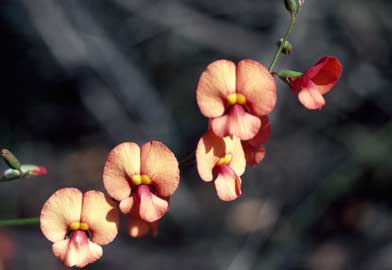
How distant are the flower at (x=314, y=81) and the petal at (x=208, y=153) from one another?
0.22 metres

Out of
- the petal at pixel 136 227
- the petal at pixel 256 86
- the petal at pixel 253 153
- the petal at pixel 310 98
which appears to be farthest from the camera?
the petal at pixel 136 227

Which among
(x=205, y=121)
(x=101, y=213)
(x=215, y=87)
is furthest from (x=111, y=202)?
(x=205, y=121)

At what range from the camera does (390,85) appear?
175 inches

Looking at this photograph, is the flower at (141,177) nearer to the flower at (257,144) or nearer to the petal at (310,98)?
the flower at (257,144)

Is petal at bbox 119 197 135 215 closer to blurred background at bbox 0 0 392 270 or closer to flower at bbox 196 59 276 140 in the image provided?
flower at bbox 196 59 276 140

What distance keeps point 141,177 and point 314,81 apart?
1.53ft

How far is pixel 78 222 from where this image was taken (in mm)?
1507

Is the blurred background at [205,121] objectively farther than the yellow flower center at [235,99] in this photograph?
Yes

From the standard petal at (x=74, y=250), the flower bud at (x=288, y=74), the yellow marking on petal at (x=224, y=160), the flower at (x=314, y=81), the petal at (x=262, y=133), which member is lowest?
the standard petal at (x=74, y=250)

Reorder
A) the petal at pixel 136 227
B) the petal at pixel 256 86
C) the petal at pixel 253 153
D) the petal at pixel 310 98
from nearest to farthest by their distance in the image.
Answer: the petal at pixel 256 86 < the petal at pixel 310 98 < the petal at pixel 253 153 < the petal at pixel 136 227

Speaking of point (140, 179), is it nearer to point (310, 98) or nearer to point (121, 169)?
point (121, 169)

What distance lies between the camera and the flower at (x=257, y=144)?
1538 millimetres

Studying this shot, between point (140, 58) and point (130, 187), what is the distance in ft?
10.4

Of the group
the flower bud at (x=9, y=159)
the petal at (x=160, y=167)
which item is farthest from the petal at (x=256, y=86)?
the flower bud at (x=9, y=159)
